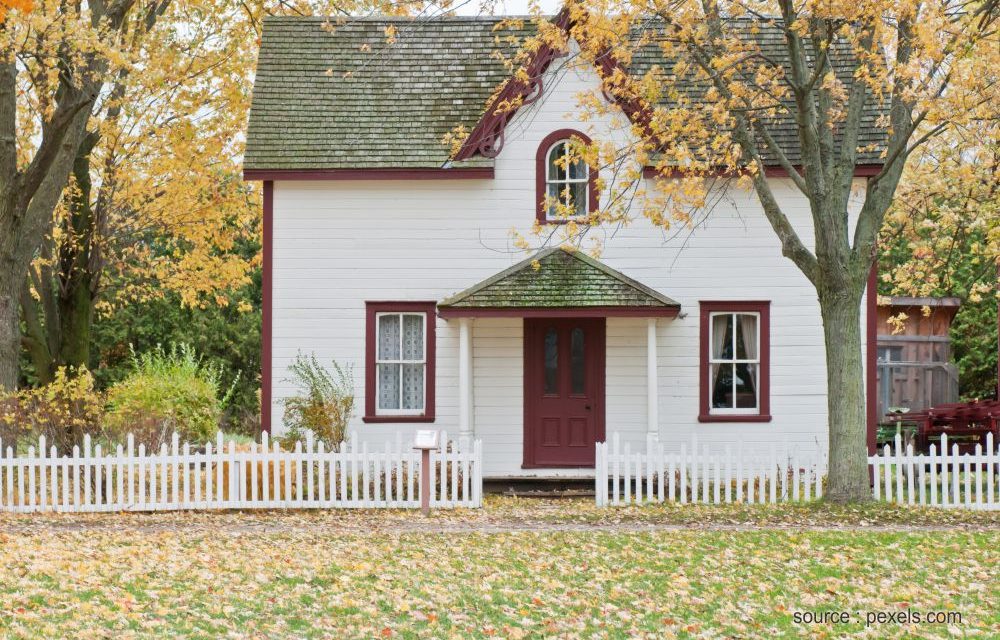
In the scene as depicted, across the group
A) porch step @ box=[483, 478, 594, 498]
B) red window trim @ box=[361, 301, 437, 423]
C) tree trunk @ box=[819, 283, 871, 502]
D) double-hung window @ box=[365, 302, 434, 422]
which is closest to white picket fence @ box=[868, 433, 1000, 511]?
tree trunk @ box=[819, 283, 871, 502]

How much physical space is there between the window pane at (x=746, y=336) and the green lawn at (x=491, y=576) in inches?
171

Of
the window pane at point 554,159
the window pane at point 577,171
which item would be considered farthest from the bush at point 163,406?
the window pane at point 577,171

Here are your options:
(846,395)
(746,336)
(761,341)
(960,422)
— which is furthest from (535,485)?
(960,422)

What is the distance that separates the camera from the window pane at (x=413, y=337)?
19156mm

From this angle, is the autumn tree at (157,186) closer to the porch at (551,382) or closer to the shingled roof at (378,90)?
the shingled roof at (378,90)

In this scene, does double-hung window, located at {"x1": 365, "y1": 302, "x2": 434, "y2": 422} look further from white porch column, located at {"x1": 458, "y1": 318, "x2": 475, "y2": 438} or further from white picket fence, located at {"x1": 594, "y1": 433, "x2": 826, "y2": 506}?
white picket fence, located at {"x1": 594, "y1": 433, "x2": 826, "y2": 506}

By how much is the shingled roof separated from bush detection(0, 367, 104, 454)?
14.3 ft

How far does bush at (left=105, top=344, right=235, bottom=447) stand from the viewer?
17094 millimetres

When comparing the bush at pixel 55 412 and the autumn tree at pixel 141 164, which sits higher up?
the autumn tree at pixel 141 164

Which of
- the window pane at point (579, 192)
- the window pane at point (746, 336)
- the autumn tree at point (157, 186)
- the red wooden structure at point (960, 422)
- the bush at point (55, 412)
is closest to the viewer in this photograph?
the bush at point (55, 412)

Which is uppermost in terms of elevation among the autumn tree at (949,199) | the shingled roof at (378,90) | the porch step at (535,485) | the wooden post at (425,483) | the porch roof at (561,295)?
the shingled roof at (378,90)

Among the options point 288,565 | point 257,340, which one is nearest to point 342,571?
point 288,565

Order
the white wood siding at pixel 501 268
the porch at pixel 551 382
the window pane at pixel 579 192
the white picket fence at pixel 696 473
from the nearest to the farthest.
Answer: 1. the white picket fence at pixel 696 473
2. the porch at pixel 551 382
3. the white wood siding at pixel 501 268
4. the window pane at pixel 579 192

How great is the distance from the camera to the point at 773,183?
18.9 meters
